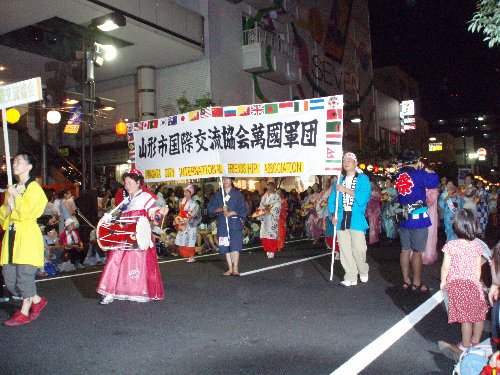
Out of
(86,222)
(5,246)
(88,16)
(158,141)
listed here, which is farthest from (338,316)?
(88,16)

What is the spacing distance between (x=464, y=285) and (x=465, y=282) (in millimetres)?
27

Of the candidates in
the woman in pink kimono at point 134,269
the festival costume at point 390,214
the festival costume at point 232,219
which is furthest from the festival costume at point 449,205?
the woman in pink kimono at point 134,269

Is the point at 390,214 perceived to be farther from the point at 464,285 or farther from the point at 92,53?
the point at 464,285

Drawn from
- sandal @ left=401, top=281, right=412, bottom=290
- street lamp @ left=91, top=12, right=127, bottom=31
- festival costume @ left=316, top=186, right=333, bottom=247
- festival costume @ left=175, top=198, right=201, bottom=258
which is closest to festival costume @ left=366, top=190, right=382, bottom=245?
festival costume @ left=316, top=186, right=333, bottom=247

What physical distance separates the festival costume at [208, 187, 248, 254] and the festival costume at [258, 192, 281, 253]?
3.40 metres

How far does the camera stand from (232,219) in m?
8.95

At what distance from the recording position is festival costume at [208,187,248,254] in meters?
8.73

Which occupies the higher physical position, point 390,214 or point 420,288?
point 390,214

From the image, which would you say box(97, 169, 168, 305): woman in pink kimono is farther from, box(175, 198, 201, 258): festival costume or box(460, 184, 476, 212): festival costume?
box(460, 184, 476, 212): festival costume

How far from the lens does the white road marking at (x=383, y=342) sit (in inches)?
159

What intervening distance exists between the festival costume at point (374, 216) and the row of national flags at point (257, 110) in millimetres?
6368

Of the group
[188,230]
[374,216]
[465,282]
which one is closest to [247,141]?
[188,230]

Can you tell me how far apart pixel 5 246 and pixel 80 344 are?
1.56m

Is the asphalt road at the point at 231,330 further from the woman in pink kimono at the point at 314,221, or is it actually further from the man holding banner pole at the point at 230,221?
the woman in pink kimono at the point at 314,221
